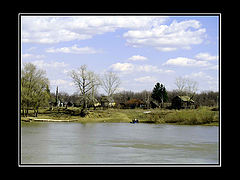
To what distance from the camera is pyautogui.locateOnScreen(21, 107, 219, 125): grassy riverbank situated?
2403 cm

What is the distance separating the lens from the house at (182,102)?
3764 centimetres

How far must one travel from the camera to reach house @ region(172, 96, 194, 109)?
37644mm

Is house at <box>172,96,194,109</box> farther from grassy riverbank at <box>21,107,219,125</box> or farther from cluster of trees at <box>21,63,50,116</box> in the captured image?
cluster of trees at <box>21,63,50,116</box>

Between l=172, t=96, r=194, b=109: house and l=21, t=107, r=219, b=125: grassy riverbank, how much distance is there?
669 cm

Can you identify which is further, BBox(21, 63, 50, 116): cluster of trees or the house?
the house

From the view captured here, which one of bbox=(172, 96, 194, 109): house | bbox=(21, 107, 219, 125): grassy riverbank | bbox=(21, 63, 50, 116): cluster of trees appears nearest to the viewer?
bbox=(21, 107, 219, 125): grassy riverbank

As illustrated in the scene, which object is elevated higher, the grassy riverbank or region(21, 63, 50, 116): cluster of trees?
region(21, 63, 50, 116): cluster of trees

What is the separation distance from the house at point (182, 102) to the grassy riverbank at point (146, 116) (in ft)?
22.0

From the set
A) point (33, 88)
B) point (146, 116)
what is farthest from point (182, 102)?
point (33, 88)

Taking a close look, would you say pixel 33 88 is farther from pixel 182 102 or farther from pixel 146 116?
pixel 182 102

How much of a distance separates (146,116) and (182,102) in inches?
376

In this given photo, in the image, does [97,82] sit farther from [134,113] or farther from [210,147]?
[210,147]

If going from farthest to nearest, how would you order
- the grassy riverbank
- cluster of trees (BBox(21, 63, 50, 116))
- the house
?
the house
cluster of trees (BBox(21, 63, 50, 116))
the grassy riverbank

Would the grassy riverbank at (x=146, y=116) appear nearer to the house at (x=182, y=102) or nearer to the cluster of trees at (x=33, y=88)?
the cluster of trees at (x=33, y=88)
